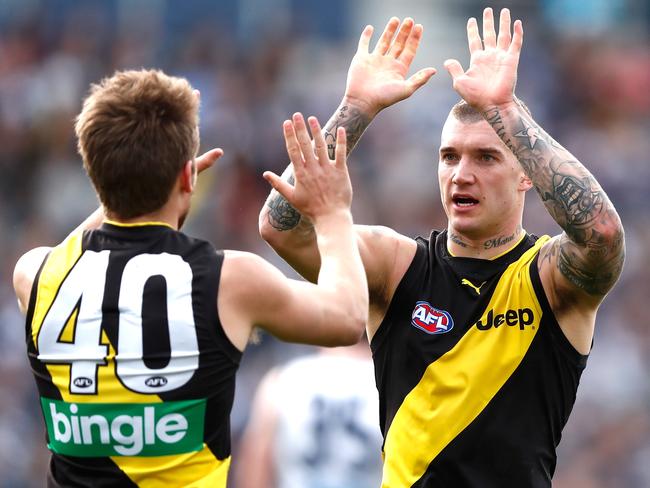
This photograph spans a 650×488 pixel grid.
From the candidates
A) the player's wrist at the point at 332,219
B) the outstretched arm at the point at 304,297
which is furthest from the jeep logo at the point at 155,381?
the player's wrist at the point at 332,219

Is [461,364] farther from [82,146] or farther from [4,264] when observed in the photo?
[4,264]

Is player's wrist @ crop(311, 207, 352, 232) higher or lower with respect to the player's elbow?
higher

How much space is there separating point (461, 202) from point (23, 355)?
7.79 metres

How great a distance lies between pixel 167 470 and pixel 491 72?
227cm

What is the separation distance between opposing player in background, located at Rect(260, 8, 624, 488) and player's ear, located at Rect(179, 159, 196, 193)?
1205 mm

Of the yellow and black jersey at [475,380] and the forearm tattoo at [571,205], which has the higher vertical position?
the forearm tattoo at [571,205]

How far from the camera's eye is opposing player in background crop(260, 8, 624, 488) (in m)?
4.98

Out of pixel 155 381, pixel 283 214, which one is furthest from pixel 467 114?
pixel 155 381

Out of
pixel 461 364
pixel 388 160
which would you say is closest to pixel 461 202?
pixel 461 364

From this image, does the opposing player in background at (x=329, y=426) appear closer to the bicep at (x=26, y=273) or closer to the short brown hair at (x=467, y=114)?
the short brown hair at (x=467, y=114)

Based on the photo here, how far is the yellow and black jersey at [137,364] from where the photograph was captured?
3912mm

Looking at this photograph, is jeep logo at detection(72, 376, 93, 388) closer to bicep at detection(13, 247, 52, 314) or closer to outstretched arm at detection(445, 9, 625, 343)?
bicep at detection(13, 247, 52, 314)

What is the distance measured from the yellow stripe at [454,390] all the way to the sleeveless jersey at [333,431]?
7.73ft

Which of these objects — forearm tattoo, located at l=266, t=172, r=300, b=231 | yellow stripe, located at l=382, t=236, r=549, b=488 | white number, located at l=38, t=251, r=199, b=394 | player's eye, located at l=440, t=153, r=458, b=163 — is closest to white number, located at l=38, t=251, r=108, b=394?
white number, located at l=38, t=251, r=199, b=394
